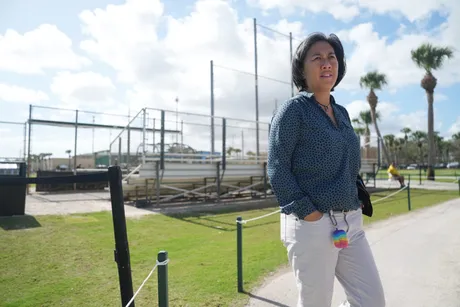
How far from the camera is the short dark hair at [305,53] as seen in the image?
1.88 m

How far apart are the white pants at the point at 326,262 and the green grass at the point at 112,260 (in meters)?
1.75

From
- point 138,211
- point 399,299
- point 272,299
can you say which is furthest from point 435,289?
point 138,211

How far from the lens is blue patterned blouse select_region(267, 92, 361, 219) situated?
62.8 inches

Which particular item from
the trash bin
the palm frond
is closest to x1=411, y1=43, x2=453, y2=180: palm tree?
the palm frond

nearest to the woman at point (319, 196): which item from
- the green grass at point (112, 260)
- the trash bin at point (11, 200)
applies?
the green grass at point (112, 260)

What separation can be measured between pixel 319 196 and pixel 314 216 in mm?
108

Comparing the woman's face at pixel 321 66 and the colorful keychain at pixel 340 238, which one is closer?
the colorful keychain at pixel 340 238

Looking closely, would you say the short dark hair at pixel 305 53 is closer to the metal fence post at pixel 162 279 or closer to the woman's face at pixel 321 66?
the woman's face at pixel 321 66

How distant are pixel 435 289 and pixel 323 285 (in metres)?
2.72

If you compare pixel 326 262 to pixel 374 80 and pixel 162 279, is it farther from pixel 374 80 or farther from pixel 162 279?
pixel 374 80

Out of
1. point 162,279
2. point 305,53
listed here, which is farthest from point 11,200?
point 305,53

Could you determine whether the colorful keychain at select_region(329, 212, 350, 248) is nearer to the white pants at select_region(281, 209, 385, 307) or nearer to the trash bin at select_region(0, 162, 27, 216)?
the white pants at select_region(281, 209, 385, 307)

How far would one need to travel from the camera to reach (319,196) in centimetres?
161

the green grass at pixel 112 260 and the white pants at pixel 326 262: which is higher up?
the white pants at pixel 326 262
